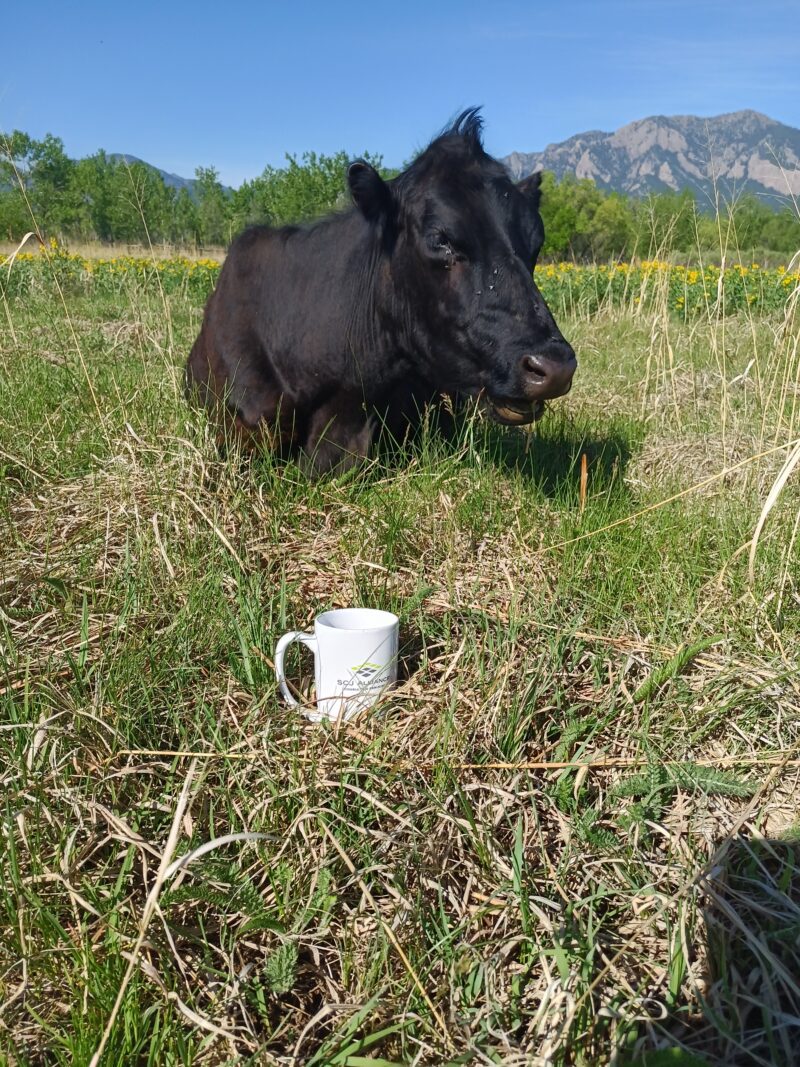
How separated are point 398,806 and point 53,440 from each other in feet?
8.08

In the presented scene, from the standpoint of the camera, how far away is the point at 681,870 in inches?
75.7

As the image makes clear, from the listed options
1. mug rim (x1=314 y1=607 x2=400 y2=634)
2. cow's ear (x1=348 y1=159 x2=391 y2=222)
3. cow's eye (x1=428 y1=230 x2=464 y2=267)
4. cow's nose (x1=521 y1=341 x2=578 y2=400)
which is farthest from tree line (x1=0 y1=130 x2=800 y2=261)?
mug rim (x1=314 y1=607 x2=400 y2=634)

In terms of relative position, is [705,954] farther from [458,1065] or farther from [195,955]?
[195,955]

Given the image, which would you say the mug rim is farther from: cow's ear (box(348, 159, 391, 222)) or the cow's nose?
cow's ear (box(348, 159, 391, 222))

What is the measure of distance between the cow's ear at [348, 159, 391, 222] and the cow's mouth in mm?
1027

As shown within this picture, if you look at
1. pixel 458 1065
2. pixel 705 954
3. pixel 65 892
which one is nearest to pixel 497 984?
pixel 458 1065

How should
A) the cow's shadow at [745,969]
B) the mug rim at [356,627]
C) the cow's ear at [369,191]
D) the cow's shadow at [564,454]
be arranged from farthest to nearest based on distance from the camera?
the cow's shadow at [564,454], the cow's ear at [369,191], the mug rim at [356,627], the cow's shadow at [745,969]

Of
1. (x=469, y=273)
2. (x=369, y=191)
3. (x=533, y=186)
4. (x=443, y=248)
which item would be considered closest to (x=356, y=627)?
(x=469, y=273)

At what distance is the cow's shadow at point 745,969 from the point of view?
153 centimetres

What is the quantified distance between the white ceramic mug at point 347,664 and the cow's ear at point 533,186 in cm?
250

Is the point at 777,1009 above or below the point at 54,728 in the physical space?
below

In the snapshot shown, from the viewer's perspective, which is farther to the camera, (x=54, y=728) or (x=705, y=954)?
(x=54, y=728)

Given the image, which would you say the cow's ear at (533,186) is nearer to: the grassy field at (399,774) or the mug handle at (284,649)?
the grassy field at (399,774)

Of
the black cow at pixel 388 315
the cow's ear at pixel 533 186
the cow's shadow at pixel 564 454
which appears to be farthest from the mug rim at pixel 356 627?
the cow's ear at pixel 533 186
